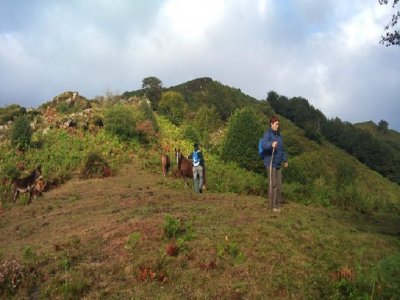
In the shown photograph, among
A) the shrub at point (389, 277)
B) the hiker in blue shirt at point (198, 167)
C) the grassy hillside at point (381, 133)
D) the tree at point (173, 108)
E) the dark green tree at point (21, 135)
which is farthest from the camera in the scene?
the grassy hillside at point (381, 133)

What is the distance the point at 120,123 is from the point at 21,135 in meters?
7.61

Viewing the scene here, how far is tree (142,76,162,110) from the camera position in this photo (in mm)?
69938

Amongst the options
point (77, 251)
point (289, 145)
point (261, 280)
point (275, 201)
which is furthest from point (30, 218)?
point (289, 145)

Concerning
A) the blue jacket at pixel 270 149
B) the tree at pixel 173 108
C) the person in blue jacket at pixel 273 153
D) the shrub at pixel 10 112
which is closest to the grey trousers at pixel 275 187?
the person in blue jacket at pixel 273 153

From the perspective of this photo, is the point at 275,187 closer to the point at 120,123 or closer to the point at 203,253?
the point at 203,253

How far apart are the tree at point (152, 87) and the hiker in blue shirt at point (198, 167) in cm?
4954

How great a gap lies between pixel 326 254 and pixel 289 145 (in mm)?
62739

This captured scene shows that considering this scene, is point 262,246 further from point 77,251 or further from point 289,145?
point 289,145

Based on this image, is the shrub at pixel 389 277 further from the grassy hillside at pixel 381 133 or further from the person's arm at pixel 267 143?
the grassy hillside at pixel 381 133

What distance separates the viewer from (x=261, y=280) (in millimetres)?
8398

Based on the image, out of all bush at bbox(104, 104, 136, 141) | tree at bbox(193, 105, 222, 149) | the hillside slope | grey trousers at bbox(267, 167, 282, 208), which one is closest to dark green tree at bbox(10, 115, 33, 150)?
bush at bbox(104, 104, 136, 141)

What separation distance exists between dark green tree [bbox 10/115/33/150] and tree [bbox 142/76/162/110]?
3498 cm

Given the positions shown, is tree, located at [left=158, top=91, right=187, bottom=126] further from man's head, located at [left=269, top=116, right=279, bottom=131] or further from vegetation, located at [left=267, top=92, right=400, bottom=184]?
vegetation, located at [left=267, top=92, right=400, bottom=184]

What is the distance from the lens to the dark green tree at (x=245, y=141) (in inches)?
1490
